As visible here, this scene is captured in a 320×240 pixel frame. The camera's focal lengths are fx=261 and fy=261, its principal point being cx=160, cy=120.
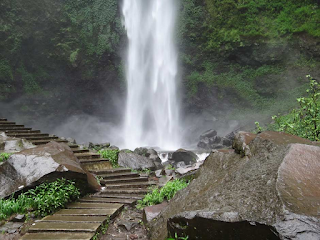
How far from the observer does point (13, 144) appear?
24.7ft

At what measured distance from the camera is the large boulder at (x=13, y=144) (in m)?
7.32

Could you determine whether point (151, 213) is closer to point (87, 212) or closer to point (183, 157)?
point (87, 212)

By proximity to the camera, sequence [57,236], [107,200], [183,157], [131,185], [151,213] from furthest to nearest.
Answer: [183,157], [131,185], [107,200], [151,213], [57,236]

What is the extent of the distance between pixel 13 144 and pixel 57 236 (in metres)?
5.03

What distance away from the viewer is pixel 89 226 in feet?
12.3

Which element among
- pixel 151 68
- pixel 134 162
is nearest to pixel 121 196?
pixel 134 162

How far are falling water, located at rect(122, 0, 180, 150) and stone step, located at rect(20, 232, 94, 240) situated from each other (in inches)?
748

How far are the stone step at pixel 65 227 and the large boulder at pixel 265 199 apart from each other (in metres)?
0.95

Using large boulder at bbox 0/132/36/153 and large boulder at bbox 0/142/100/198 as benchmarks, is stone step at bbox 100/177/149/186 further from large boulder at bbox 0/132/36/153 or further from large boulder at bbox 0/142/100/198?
large boulder at bbox 0/132/36/153

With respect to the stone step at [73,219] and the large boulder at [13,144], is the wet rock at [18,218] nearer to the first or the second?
the stone step at [73,219]

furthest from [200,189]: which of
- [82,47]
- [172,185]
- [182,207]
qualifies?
[82,47]

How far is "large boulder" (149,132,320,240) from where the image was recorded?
1782 millimetres

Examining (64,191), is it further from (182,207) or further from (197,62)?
(197,62)

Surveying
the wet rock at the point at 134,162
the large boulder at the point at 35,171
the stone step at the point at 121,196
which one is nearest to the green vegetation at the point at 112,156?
the wet rock at the point at 134,162
